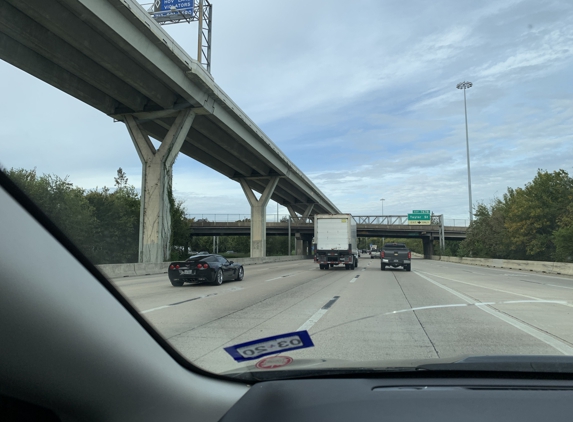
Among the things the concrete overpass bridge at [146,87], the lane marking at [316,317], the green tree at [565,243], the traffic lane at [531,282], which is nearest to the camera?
the lane marking at [316,317]

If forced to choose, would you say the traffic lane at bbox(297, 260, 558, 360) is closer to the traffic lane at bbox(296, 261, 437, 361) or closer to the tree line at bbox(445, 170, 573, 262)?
the traffic lane at bbox(296, 261, 437, 361)

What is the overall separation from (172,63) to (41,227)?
28.1 m

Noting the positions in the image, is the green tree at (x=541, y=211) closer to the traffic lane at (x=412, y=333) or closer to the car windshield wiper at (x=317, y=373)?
the traffic lane at (x=412, y=333)

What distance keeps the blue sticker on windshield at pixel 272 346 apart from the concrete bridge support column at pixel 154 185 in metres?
32.0

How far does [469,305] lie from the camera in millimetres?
11430

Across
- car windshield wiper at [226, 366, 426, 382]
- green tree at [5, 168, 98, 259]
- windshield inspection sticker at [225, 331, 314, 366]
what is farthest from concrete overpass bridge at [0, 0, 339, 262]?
car windshield wiper at [226, 366, 426, 382]

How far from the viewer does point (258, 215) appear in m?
59.4

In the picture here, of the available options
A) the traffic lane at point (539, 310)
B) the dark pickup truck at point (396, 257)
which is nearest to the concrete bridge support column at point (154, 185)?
the dark pickup truck at point (396, 257)

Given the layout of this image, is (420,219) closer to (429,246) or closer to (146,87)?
(429,246)

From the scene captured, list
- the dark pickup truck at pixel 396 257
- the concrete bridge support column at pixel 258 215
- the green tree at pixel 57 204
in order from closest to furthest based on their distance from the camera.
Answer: the green tree at pixel 57 204 → the dark pickup truck at pixel 396 257 → the concrete bridge support column at pixel 258 215

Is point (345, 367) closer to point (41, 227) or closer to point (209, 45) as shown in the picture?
point (41, 227)

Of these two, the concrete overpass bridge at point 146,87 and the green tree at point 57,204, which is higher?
the concrete overpass bridge at point 146,87

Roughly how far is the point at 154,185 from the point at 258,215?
1015 inches

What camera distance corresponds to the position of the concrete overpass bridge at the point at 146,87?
20.8m
